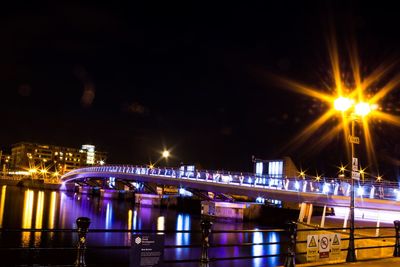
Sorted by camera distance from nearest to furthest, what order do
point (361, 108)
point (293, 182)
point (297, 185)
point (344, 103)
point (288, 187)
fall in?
point (344, 103)
point (361, 108)
point (297, 185)
point (293, 182)
point (288, 187)

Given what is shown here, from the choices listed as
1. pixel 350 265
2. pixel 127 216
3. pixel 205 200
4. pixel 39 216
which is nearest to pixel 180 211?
pixel 205 200

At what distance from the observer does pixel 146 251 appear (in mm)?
8633

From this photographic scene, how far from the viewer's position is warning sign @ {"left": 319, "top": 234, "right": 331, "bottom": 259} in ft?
39.1

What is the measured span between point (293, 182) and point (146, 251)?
3545cm

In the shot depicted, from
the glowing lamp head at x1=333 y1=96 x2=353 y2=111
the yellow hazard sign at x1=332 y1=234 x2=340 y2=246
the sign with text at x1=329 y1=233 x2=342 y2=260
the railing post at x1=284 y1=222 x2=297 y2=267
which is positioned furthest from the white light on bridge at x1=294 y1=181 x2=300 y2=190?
the railing post at x1=284 y1=222 x2=297 y2=267

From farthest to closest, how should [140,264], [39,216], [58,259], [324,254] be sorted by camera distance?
1. [39,216]
2. [58,259]
3. [324,254]
4. [140,264]

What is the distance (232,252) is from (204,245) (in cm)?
2886

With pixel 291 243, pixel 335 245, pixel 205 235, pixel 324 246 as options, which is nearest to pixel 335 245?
pixel 335 245

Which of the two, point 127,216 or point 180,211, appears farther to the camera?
point 180,211

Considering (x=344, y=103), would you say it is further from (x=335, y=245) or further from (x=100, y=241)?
(x=100, y=241)

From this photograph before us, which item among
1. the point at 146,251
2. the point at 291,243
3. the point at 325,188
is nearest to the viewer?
the point at 146,251

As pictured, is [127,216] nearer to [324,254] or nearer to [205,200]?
[205,200]

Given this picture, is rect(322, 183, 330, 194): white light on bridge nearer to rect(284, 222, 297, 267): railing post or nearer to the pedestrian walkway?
the pedestrian walkway

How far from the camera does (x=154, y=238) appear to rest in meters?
8.74
